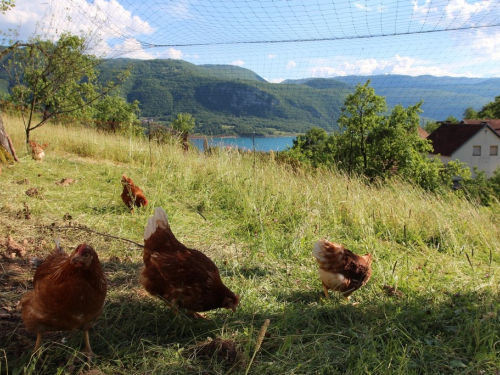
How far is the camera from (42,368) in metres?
1.82

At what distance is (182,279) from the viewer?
2375 millimetres

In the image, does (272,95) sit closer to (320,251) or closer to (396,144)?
(396,144)

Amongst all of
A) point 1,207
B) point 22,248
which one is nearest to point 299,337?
point 22,248

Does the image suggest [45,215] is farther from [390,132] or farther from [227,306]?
[390,132]

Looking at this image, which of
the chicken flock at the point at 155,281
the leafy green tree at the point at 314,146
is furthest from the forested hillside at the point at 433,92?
the chicken flock at the point at 155,281

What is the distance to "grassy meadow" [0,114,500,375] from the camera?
1.92 m

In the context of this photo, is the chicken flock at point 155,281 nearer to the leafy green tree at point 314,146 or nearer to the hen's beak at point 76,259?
the hen's beak at point 76,259

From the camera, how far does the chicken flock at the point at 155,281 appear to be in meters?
1.79

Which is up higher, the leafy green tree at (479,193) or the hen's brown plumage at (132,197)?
the hen's brown plumage at (132,197)

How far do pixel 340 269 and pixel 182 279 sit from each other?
1282 millimetres

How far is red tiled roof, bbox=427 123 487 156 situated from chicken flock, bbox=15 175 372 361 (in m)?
38.2

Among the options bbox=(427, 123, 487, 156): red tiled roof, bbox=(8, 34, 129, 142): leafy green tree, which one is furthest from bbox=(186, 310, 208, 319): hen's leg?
bbox=(427, 123, 487, 156): red tiled roof

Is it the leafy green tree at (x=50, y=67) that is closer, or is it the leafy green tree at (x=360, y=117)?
the leafy green tree at (x=50, y=67)

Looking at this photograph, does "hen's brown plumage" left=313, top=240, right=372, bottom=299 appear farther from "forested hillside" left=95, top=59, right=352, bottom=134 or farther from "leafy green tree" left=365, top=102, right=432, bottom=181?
"leafy green tree" left=365, top=102, right=432, bottom=181
